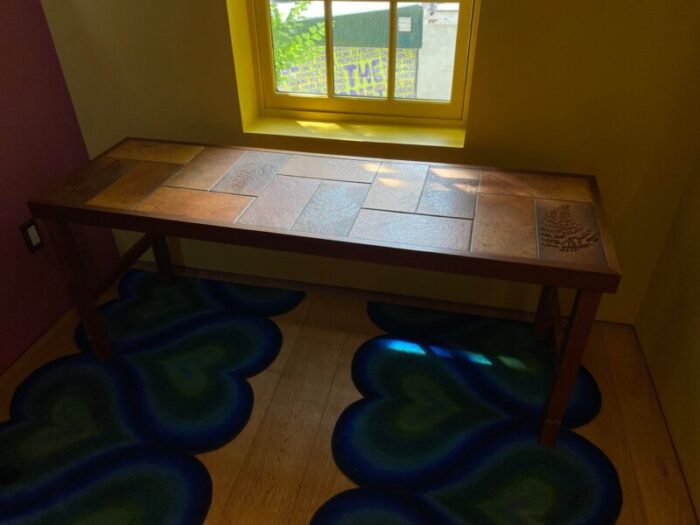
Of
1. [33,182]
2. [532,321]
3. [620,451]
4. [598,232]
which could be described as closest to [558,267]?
[598,232]

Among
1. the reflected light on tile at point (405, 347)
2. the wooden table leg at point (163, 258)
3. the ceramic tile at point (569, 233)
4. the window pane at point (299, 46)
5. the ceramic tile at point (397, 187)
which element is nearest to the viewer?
the ceramic tile at point (569, 233)

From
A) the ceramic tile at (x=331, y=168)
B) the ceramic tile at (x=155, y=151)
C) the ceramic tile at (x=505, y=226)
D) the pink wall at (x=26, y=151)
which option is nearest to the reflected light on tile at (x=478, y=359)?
the ceramic tile at (x=505, y=226)

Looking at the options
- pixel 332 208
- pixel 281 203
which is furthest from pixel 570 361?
pixel 281 203

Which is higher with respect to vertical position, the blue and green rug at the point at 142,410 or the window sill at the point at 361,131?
the window sill at the point at 361,131

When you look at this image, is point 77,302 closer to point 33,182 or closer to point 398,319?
point 33,182

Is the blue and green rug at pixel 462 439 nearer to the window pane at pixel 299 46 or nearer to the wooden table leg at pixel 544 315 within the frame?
the wooden table leg at pixel 544 315

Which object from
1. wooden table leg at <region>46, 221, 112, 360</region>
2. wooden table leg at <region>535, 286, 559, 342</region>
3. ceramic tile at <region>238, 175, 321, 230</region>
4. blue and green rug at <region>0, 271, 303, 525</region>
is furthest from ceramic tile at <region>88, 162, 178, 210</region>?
wooden table leg at <region>535, 286, 559, 342</region>

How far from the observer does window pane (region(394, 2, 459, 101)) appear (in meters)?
1.99

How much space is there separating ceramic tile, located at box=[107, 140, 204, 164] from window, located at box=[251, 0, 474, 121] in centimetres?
45

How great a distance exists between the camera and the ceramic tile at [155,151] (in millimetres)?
2018

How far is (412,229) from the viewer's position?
157 cm

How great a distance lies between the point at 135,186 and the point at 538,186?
1.36m

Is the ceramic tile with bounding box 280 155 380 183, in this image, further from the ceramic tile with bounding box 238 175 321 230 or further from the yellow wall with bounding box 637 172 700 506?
the yellow wall with bounding box 637 172 700 506

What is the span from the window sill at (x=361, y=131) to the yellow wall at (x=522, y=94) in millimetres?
37
